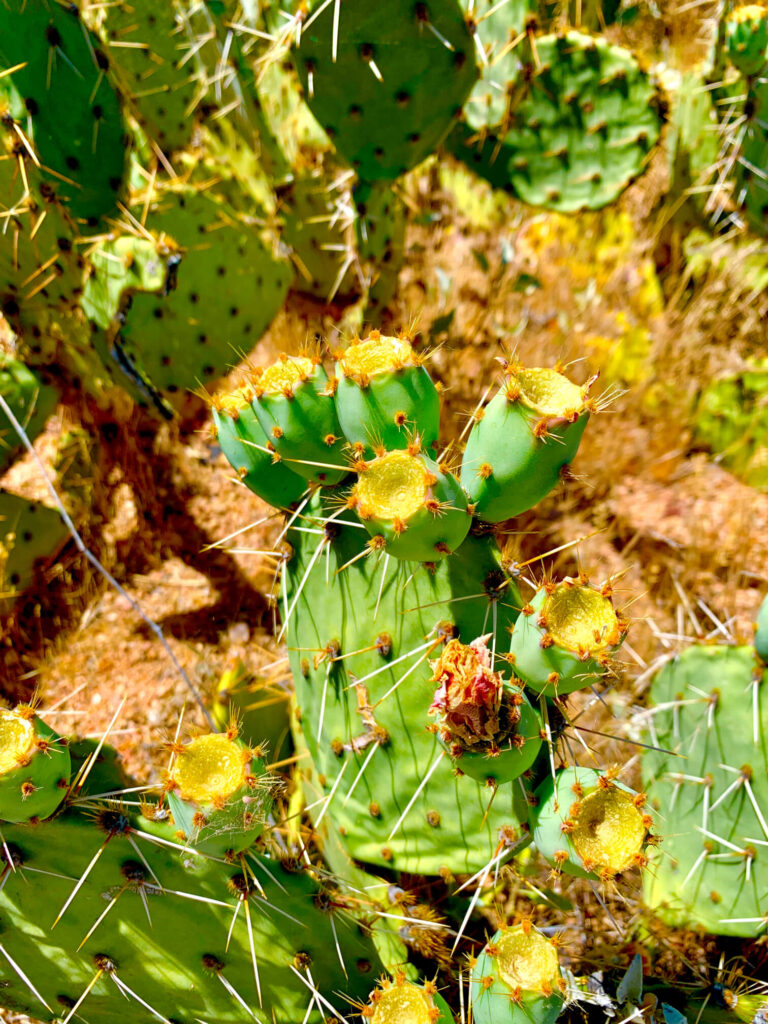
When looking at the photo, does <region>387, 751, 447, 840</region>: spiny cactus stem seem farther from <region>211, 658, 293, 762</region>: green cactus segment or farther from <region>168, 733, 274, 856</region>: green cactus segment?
<region>211, 658, 293, 762</region>: green cactus segment

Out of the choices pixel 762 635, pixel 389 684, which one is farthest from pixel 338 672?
pixel 762 635

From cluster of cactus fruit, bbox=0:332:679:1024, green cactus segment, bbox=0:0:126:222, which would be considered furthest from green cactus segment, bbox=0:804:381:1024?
green cactus segment, bbox=0:0:126:222

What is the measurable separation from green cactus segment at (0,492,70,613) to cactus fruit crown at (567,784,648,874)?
171 centimetres

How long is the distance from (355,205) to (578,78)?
3.00ft

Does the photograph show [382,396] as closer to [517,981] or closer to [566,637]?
[566,637]

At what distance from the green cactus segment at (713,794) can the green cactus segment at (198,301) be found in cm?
142

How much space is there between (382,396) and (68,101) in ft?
4.86

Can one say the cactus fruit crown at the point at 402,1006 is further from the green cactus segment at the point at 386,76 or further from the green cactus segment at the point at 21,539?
the green cactus segment at the point at 386,76

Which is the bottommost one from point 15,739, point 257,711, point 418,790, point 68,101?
point 257,711

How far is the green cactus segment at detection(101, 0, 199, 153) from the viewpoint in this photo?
8.47 ft

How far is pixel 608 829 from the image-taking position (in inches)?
36.6

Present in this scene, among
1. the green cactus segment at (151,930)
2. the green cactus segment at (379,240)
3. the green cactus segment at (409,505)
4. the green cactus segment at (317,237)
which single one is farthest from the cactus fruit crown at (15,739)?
the green cactus segment at (317,237)

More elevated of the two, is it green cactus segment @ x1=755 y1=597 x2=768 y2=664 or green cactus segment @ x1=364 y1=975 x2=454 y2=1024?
green cactus segment @ x1=364 y1=975 x2=454 y2=1024

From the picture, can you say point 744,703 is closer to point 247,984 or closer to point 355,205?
point 247,984
